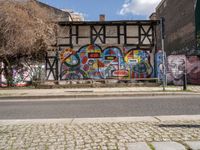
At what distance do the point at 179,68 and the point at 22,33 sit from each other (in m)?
14.3

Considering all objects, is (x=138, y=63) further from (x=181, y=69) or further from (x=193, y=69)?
(x=193, y=69)

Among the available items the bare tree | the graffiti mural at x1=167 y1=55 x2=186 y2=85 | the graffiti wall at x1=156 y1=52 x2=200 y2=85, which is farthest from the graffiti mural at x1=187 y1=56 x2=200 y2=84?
the bare tree

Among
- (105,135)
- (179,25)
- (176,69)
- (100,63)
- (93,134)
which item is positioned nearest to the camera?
(105,135)

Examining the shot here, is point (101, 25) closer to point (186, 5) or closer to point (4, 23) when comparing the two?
point (4, 23)

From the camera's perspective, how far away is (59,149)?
486cm

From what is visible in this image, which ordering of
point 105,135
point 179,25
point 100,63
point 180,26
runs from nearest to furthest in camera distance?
point 105,135 → point 100,63 → point 180,26 → point 179,25

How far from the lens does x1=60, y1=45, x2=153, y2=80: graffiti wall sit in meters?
23.2

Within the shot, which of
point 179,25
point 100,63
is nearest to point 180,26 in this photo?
point 179,25

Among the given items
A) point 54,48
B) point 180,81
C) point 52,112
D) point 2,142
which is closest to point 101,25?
point 54,48

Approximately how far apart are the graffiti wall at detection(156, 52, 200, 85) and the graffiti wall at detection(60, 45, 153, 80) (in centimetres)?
141

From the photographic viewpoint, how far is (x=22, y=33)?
58.0 feet

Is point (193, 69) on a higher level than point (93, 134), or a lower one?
higher

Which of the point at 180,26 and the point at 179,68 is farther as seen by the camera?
the point at 180,26

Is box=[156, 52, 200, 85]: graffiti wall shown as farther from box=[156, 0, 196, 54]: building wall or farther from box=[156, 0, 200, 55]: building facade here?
box=[156, 0, 196, 54]: building wall
